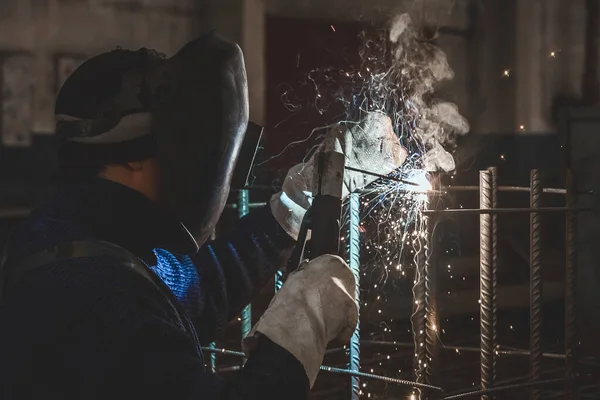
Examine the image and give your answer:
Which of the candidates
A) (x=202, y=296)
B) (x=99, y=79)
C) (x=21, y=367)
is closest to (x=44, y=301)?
(x=21, y=367)

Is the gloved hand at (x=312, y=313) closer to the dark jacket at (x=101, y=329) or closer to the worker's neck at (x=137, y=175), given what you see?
the dark jacket at (x=101, y=329)

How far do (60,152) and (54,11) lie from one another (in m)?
5.78

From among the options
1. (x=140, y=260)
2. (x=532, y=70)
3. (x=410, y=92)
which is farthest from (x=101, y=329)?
(x=532, y=70)

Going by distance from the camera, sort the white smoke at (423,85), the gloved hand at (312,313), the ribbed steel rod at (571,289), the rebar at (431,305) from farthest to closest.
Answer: the ribbed steel rod at (571,289), the white smoke at (423,85), the rebar at (431,305), the gloved hand at (312,313)

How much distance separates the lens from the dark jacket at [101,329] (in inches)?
59.3

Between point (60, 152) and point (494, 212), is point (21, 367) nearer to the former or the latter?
point (60, 152)

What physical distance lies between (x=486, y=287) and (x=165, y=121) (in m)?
2.07

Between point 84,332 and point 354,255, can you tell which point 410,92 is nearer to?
point 354,255

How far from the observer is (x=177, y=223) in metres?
1.90

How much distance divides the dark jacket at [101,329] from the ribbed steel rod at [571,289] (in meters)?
2.62

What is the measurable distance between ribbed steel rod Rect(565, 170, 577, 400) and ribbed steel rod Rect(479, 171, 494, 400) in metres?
0.51

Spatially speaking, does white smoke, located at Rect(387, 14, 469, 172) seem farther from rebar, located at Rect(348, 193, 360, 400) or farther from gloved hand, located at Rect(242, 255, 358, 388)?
gloved hand, located at Rect(242, 255, 358, 388)

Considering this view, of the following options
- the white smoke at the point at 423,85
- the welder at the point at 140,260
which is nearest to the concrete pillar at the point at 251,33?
the white smoke at the point at 423,85

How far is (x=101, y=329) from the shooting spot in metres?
1.52
